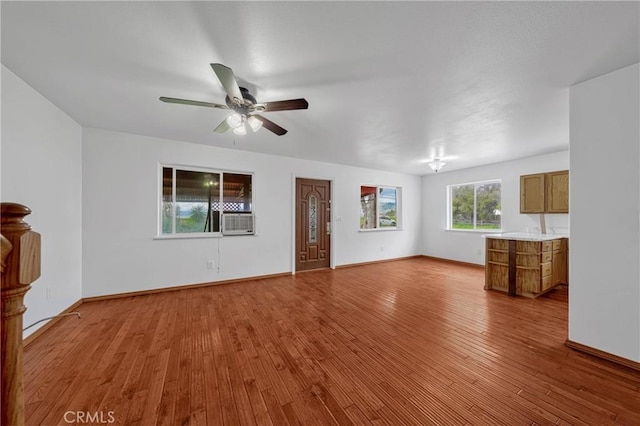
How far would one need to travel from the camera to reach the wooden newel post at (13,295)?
58 cm

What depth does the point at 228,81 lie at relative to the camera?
69.1 inches

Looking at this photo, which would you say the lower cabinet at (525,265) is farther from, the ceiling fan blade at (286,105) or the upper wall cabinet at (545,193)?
the ceiling fan blade at (286,105)

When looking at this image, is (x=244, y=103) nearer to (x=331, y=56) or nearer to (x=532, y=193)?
(x=331, y=56)

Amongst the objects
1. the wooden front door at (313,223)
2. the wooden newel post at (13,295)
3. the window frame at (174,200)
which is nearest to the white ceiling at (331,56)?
the window frame at (174,200)

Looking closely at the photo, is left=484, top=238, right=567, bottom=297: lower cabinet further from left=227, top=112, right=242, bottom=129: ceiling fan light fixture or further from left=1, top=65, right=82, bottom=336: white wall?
left=1, top=65, right=82, bottom=336: white wall

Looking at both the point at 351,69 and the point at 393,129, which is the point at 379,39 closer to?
the point at 351,69

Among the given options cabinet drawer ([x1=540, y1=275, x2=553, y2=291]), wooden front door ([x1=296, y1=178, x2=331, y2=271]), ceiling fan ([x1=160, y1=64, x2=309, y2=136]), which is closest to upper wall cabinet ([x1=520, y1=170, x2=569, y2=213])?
cabinet drawer ([x1=540, y1=275, x2=553, y2=291])

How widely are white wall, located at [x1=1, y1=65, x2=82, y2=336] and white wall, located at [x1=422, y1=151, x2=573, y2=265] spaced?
7316mm

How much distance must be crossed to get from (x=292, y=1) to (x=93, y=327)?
3.61m

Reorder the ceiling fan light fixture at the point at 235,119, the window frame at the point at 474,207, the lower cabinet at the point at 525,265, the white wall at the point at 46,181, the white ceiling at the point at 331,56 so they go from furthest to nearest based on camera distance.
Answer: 1. the window frame at the point at 474,207
2. the lower cabinet at the point at 525,265
3. the ceiling fan light fixture at the point at 235,119
4. the white wall at the point at 46,181
5. the white ceiling at the point at 331,56

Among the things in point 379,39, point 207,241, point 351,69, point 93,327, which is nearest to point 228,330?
point 93,327

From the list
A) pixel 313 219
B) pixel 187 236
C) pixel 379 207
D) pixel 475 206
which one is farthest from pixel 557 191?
pixel 187 236

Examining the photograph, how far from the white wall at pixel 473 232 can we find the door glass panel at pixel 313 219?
139 inches

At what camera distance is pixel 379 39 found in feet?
5.36
